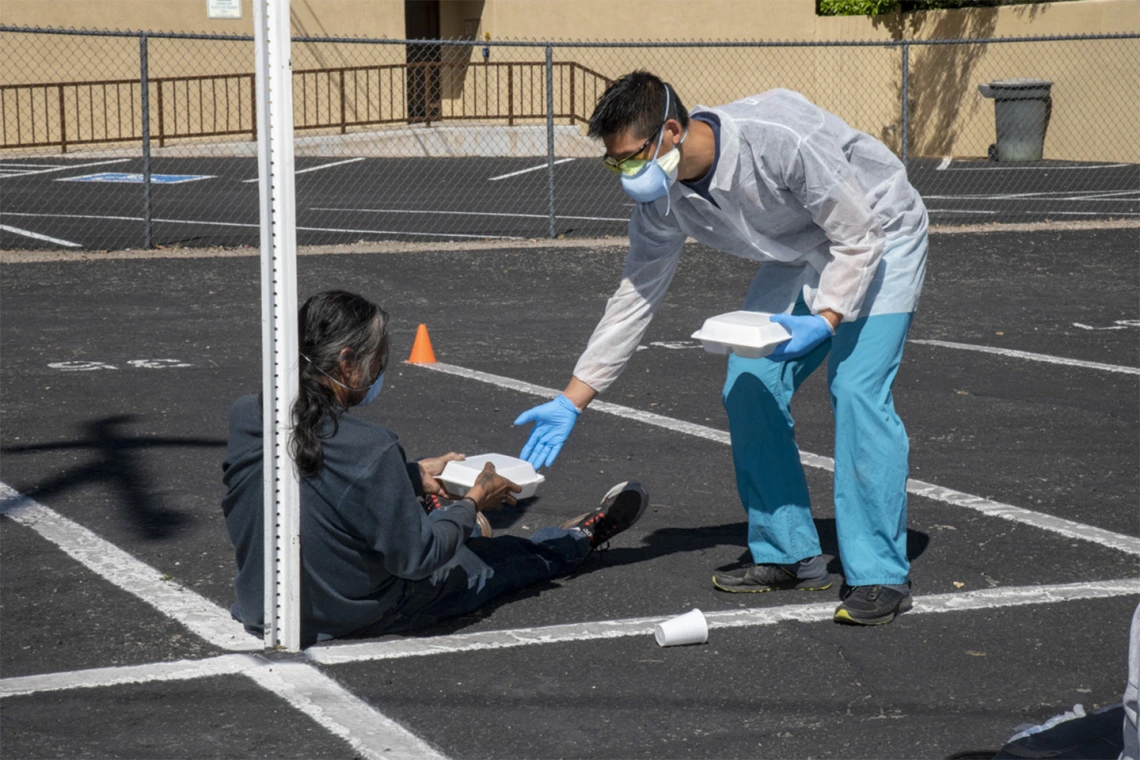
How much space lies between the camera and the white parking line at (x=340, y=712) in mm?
3605

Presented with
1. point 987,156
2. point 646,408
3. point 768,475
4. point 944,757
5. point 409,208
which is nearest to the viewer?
point 944,757

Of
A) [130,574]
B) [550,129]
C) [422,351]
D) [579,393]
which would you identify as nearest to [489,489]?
[579,393]

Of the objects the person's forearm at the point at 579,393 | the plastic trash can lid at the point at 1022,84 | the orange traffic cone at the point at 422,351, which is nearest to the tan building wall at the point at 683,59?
the plastic trash can lid at the point at 1022,84

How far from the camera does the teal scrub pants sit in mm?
4500

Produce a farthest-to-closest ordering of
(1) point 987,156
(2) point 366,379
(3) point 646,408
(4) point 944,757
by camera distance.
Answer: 1. (1) point 987,156
2. (3) point 646,408
3. (2) point 366,379
4. (4) point 944,757

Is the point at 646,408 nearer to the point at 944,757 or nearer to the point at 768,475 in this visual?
the point at 768,475

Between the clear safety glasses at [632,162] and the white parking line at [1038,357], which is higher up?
the clear safety glasses at [632,162]

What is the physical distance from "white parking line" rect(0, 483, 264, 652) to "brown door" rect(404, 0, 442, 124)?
71.6 ft

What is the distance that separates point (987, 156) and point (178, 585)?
23.7 metres

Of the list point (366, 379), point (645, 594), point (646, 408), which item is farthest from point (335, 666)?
point (646, 408)

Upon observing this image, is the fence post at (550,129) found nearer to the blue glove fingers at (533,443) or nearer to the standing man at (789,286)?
the standing man at (789,286)

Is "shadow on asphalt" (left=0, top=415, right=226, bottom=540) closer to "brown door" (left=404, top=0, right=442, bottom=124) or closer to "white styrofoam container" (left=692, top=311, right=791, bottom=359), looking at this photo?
"white styrofoam container" (left=692, top=311, right=791, bottom=359)

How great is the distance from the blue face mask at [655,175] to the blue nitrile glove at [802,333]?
50 centimetres

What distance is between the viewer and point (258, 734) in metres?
3.69
